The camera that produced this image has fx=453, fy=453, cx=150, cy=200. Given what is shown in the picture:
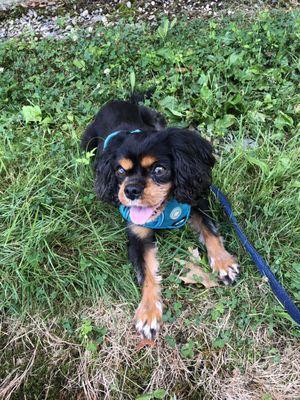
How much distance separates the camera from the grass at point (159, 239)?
2504 mm

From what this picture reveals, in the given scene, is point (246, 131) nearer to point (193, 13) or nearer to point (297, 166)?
point (297, 166)

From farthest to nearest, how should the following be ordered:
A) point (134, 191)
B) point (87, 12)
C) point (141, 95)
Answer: point (87, 12) < point (141, 95) < point (134, 191)

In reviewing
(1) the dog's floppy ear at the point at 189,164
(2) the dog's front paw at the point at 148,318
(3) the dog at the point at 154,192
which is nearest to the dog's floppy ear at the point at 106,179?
(3) the dog at the point at 154,192

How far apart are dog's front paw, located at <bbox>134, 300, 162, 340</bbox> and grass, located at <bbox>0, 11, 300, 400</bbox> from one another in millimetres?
69

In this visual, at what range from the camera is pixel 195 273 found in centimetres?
277

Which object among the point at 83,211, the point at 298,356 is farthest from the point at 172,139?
the point at 298,356

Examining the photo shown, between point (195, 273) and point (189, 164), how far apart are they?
27.6 inches

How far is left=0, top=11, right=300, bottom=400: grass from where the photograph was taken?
2.50m

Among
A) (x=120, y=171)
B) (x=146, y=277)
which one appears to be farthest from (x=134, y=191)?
(x=146, y=277)

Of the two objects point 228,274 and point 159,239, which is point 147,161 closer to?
point 159,239

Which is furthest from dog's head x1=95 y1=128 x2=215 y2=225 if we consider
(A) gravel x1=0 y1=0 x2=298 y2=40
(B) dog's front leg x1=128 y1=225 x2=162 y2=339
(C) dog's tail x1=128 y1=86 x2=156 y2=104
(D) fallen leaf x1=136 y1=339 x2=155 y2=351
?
(A) gravel x1=0 y1=0 x2=298 y2=40

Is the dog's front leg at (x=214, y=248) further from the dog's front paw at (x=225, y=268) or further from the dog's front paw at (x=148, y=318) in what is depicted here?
the dog's front paw at (x=148, y=318)

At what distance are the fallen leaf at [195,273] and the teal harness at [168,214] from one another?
0.69 ft

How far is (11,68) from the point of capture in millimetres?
4117
